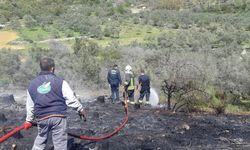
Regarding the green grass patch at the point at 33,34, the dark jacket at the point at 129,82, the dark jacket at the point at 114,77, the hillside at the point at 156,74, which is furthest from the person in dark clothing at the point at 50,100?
the green grass patch at the point at 33,34

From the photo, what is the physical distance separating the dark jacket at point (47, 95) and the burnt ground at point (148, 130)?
187 centimetres

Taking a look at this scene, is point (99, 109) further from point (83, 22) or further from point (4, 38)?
point (83, 22)

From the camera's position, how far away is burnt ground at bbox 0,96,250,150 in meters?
9.05

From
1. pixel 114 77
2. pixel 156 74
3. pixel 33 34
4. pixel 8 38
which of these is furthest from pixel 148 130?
pixel 33 34

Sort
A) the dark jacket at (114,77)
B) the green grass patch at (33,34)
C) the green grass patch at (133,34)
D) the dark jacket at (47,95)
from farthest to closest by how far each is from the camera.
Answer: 1. the green grass patch at (133,34)
2. the green grass patch at (33,34)
3. the dark jacket at (114,77)
4. the dark jacket at (47,95)

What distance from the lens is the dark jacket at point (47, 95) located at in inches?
248

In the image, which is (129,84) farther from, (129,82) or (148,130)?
(148,130)

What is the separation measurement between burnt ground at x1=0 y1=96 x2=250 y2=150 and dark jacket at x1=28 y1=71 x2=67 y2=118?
1.87 metres

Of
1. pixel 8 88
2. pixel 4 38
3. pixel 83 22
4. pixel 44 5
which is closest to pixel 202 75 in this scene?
pixel 8 88

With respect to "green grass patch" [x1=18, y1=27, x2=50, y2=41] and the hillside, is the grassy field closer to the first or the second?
the hillside

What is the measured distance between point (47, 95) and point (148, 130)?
481 centimetres

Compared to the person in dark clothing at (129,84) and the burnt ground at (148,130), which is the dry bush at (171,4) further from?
the burnt ground at (148,130)

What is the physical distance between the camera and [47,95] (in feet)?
20.7

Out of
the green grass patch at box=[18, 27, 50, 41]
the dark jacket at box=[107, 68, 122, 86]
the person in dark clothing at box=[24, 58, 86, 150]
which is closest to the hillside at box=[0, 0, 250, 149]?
the green grass patch at box=[18, 27, 50, 41]
